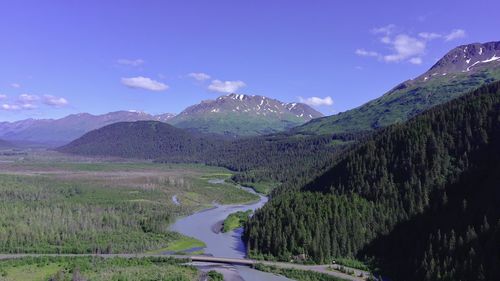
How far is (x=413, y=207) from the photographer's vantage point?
13712 cm

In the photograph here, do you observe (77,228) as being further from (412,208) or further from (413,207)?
(413,207)

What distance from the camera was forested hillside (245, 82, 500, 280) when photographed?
100 meters

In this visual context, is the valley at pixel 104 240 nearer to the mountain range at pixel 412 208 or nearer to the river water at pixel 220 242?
the river water at pixel 220 242

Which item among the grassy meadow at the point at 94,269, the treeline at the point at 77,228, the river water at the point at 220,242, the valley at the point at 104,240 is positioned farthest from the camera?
the treeline at the point at 77,228

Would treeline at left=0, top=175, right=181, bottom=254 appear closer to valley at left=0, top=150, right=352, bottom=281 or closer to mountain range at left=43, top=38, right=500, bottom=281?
valley at left=0, top=150, right=352, bottom=281

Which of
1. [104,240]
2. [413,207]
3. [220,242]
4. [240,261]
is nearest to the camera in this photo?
[240,261]

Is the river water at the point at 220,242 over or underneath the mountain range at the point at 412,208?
underneath

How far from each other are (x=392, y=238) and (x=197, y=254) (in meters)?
50.7

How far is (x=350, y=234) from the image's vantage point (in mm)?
132750

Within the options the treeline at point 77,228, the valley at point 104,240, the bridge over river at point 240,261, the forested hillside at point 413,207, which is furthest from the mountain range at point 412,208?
the treeline at point 77,228

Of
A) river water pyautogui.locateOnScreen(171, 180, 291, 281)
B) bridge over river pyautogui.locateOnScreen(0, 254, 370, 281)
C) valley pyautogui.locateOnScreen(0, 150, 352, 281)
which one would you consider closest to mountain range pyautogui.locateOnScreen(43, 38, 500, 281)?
bridge over river pyautogui.locateOnScreen(0, 254, 370, 281)

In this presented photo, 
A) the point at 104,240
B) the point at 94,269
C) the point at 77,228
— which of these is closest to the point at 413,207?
the point at 94,269

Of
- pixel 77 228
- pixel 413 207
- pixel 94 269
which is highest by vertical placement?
pixel 413 207

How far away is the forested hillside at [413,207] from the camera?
100m
